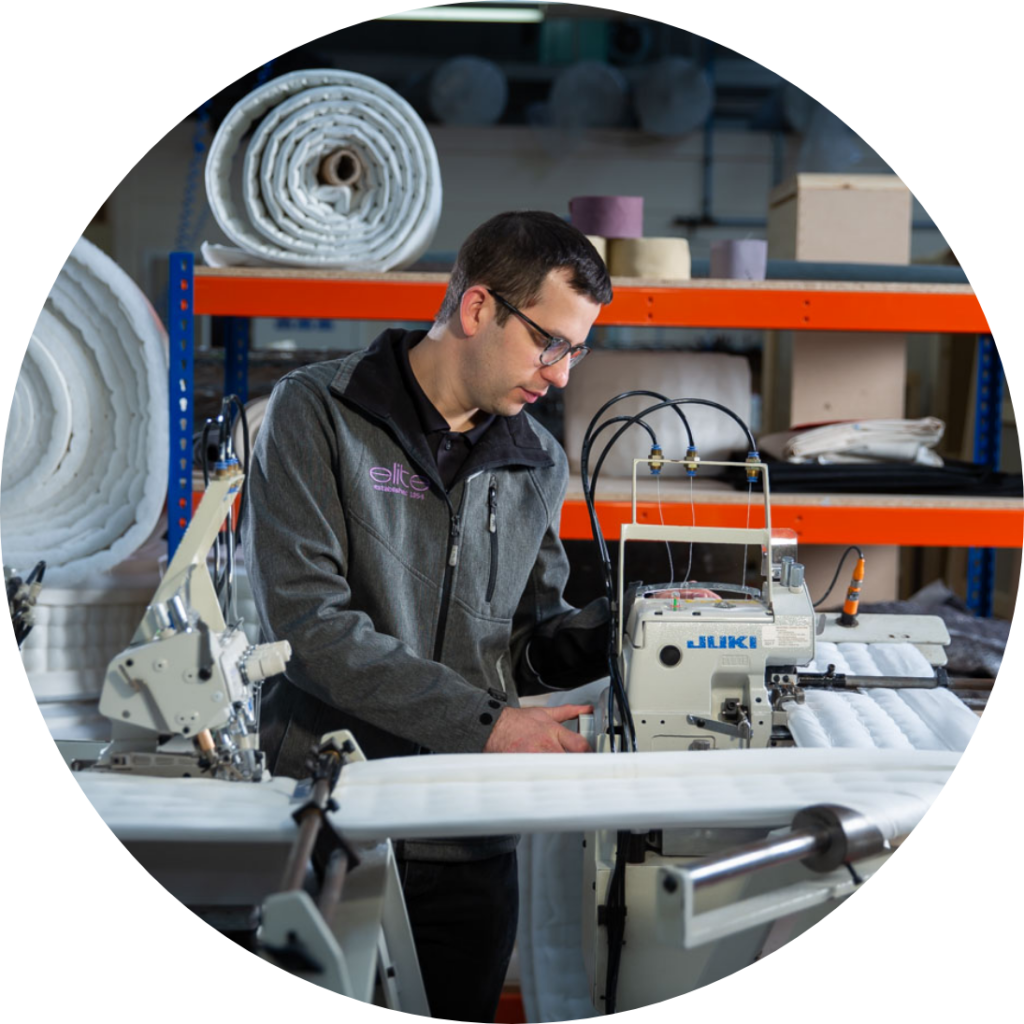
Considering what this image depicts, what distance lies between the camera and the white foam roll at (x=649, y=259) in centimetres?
254

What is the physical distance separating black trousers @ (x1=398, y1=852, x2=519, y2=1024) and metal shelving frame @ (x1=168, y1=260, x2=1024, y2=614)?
1.03 meters

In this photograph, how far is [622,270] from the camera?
2568 millimetres

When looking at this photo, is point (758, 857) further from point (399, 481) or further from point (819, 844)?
point (399, 481)

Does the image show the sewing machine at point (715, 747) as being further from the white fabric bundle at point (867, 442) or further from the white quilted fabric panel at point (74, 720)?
the white quilted fabric panel at point (74, 720)

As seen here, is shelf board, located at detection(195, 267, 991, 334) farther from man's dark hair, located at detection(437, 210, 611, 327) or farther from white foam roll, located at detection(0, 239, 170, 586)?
man's dark hair, located at detection(437, 210, 611, 327)

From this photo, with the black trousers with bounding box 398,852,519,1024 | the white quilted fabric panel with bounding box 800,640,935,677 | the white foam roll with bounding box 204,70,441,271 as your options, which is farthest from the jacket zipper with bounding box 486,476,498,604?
the white foam roll with bounding box 204,70,441,271

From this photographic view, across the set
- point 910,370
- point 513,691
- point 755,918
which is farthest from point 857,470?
point 910,370

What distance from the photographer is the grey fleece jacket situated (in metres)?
1.53

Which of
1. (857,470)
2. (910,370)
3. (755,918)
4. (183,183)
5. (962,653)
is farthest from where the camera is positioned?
(183,183)

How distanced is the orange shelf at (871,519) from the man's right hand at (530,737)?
1.08 m

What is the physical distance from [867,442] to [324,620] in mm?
1763

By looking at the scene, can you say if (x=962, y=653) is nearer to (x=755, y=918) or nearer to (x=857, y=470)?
(x=857, y=470)

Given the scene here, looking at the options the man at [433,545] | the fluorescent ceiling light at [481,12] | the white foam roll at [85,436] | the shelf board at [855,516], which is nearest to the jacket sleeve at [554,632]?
the man at [433,545]

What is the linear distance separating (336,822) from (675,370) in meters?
2.12
